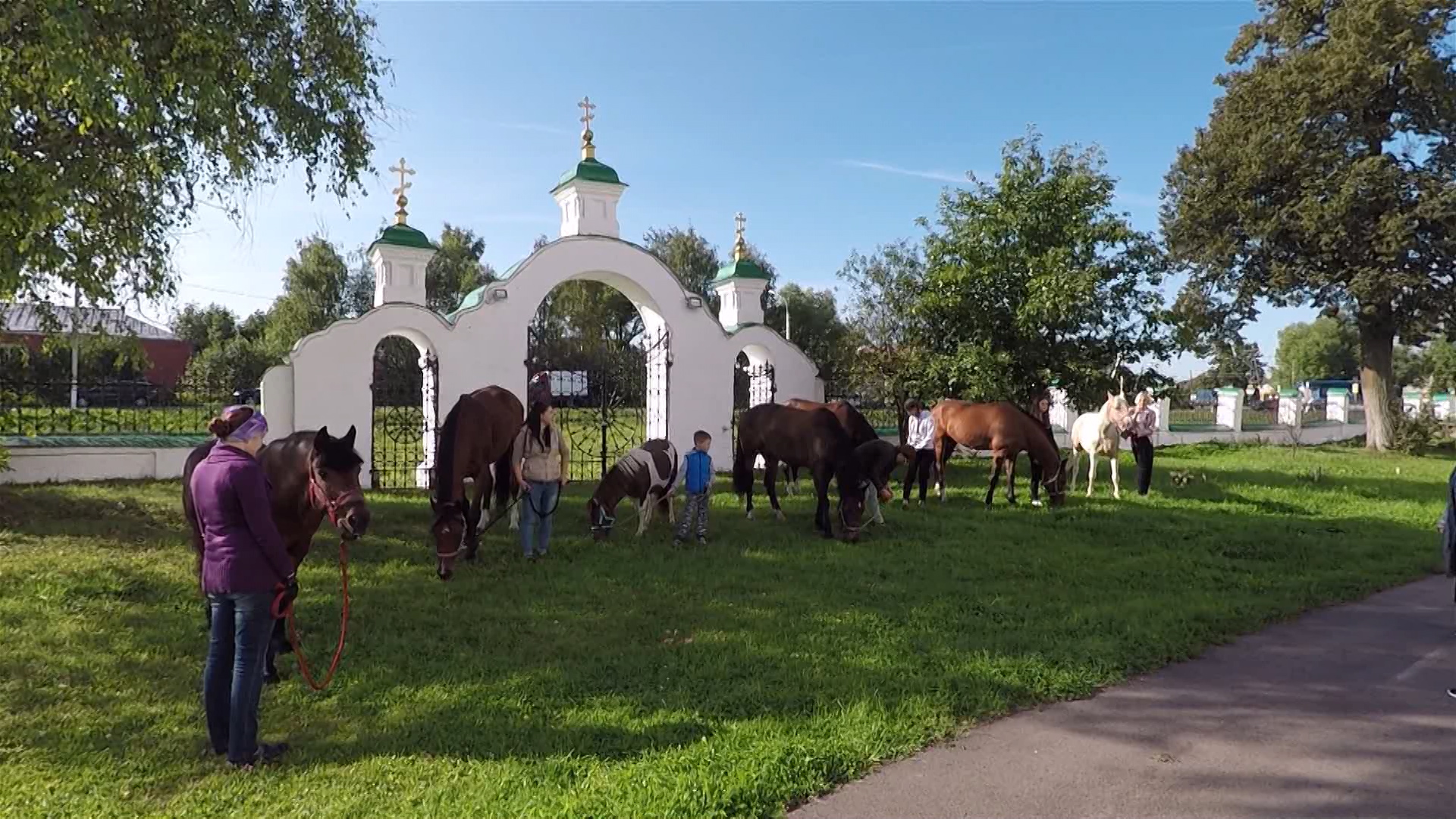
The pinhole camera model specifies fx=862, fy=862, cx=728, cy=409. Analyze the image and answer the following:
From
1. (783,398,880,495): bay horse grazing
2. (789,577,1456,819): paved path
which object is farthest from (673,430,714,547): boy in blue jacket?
(789,577,1456,819): paved path

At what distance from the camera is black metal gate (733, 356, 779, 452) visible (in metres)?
16.1

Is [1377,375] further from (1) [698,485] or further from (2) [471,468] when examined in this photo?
(2) [471,468]

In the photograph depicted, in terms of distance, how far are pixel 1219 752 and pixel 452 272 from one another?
48.2 metres

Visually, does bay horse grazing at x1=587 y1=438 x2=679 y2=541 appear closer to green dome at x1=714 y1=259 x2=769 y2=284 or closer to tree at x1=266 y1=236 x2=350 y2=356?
green dome at x1=714 y1=259 x2=769 y2=284

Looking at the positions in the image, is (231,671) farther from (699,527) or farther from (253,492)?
(699,527)

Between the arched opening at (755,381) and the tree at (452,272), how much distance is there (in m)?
32.5

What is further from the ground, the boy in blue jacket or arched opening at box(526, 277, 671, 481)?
arched opening at box(526, 277, 671, 481)

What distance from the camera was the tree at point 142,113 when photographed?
22.0 feet

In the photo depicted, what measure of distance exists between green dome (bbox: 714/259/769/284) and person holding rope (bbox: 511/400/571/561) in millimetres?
8162

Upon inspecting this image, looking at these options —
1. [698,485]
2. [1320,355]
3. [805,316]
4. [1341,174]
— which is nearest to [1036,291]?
[698,485]

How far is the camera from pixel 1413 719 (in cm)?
500

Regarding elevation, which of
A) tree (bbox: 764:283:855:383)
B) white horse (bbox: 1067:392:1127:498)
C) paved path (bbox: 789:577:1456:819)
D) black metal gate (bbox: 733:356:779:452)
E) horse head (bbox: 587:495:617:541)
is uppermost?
tree (bbox: 764:283:855:383)

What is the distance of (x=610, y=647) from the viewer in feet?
20.2

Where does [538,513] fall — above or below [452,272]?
below
